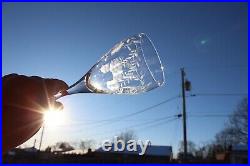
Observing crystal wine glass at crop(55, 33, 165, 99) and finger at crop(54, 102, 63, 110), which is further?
crystal wine glass at crop(55, 33, 165, 99)

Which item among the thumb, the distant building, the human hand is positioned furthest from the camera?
the distant building

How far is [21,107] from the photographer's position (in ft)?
2.20

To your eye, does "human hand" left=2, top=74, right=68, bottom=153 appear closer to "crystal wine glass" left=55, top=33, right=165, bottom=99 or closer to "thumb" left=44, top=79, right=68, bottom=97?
"thumb" left=44, top=79, right=68, bottom=97

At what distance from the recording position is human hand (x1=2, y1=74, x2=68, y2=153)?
67 cm

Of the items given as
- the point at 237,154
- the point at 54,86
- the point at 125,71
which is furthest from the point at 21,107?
the point at 237,154

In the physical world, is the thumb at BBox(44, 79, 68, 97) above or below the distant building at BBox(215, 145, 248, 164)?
above

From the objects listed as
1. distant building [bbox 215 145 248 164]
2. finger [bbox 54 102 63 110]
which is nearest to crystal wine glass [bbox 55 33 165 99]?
finger [bbox 54 102 63 110]

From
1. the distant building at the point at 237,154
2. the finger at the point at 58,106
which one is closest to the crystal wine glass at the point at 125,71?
the finger at the point at 58,106

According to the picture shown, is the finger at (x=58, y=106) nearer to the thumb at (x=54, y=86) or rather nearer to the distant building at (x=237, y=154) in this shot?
the thumb at (x=54, y=86)

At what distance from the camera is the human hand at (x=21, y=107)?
669 millimetres

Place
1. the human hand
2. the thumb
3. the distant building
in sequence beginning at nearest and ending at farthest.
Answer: the human hand, the thumb, the distant building

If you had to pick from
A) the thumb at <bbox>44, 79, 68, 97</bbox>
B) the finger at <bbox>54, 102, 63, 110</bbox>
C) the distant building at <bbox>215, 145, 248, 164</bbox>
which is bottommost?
the distant building at <bbox>215, 145, 248, 164</bbox>

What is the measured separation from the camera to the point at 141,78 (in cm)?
159

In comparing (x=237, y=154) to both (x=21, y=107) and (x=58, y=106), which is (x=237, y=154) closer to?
(x=58, y=106)
